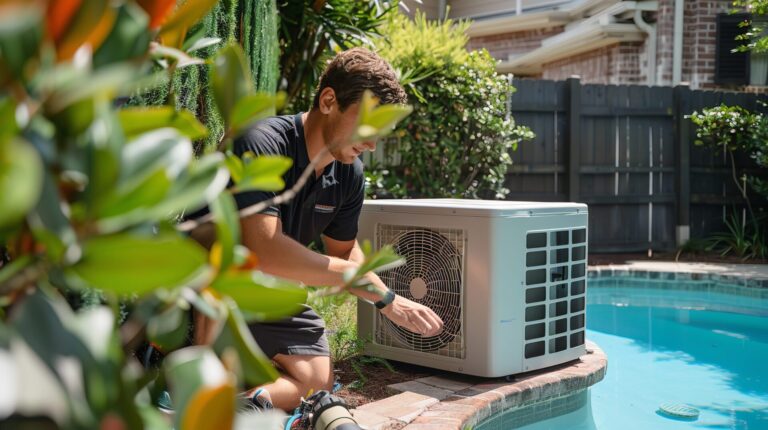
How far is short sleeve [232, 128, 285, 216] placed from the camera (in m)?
2.19

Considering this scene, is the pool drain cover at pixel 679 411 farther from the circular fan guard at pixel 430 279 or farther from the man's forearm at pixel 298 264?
the man's forearm at pixel 298 264

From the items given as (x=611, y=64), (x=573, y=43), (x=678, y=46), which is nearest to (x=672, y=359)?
(x=678, y=46)

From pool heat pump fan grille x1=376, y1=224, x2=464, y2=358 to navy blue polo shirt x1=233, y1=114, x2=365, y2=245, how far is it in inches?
9.1

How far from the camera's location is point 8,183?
→ 0.36m

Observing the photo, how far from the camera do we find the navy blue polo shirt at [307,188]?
2424 millimetres

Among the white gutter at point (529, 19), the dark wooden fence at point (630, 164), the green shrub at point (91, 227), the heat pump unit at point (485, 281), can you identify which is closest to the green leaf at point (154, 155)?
the green shrub at point (91, 227)

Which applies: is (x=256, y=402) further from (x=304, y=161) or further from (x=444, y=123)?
(x=444, y=123)

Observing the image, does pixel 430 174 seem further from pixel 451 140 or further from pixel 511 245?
pixel 511 245

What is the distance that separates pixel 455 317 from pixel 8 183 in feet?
8.44

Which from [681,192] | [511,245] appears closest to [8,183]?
[511,245]

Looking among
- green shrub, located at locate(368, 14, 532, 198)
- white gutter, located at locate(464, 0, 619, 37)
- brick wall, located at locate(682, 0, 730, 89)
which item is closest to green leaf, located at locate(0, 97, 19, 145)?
green shrub, located at locate(368, 14, 532, 198)

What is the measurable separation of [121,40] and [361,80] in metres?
1.93

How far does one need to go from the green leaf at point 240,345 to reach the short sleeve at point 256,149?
161cm

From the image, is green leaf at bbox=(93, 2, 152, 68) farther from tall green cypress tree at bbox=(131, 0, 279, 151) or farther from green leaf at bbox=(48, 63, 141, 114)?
tall green cypress tree at bbox=(131, 0, 279, 151)
